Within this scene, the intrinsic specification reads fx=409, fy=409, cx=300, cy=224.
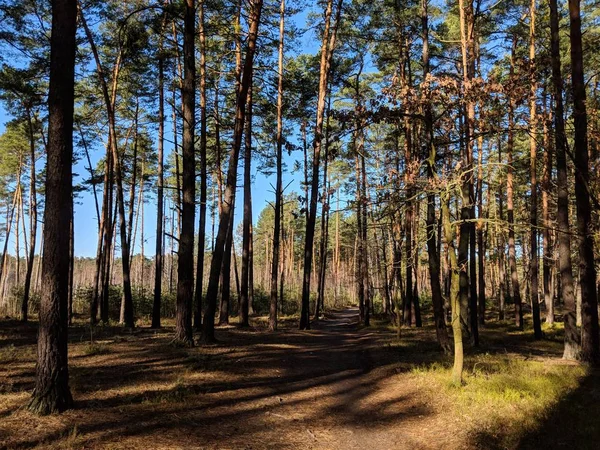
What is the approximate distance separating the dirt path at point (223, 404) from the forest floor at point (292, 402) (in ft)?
0.08

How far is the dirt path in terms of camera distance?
5.07m

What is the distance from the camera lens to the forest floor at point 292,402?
16.9ft

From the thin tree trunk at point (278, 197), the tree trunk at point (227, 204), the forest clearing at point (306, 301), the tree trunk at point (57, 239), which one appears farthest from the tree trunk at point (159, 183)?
the tree trunk at point (57, 239)

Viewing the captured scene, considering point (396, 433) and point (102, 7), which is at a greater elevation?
point (102, 7)

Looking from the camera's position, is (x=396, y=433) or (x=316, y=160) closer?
(x=396, y=433)

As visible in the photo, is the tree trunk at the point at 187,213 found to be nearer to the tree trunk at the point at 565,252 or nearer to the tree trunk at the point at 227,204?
the tree trunk at the point at 227,204

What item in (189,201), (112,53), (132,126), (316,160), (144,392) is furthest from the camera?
(132,126)

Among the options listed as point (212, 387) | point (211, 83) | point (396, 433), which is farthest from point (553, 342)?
point (211, 83)

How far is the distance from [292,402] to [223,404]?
126 centimetres

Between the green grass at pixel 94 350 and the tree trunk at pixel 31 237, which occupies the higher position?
the tree trunk at pixel 31 237

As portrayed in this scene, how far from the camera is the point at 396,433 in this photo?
5875 millimetres

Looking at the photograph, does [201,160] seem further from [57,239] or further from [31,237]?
[31,237]

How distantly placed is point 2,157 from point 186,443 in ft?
108

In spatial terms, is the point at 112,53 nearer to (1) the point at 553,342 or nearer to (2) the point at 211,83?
(2) the point at 211,83
